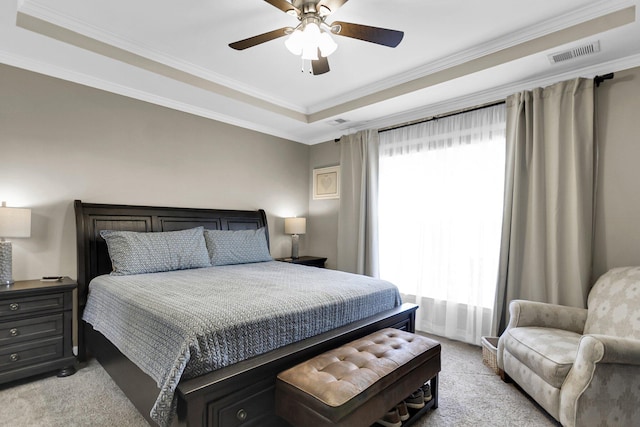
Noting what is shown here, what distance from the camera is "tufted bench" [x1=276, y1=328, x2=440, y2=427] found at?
4.83 ft

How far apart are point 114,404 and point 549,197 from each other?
3.78 meters

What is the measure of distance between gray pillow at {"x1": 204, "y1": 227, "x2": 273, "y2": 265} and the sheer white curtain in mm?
1603

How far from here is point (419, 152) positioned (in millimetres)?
3855

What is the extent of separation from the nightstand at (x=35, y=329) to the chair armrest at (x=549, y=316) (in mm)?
3634

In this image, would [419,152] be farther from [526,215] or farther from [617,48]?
[617,48]

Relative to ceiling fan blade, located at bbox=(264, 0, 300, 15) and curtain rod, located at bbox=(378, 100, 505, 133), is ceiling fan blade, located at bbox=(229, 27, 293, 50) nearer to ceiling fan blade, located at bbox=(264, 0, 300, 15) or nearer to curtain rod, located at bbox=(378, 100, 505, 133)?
ceiling fan blade, located at bbox=(264, 0, 300, 15)

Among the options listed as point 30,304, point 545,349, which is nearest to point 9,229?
point 30,304

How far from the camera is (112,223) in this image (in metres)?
3.16

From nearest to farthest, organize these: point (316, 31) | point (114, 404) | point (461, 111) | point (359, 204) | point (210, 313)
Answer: point (210, 313)
point (316, 31)
point (114, 404)
point (461, 111)
point (359, 204)

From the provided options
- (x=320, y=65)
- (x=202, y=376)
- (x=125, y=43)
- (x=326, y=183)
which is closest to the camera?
(x=202, y=376)

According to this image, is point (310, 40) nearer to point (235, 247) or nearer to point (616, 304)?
point (235, 247)

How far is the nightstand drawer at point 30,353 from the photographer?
234cm

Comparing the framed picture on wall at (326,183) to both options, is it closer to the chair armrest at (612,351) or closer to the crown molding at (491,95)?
the crown molding at (491,95)

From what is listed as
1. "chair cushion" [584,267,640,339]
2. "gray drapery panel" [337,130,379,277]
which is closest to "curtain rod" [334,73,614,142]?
"gray drapery panel" [337,130,379,277]
